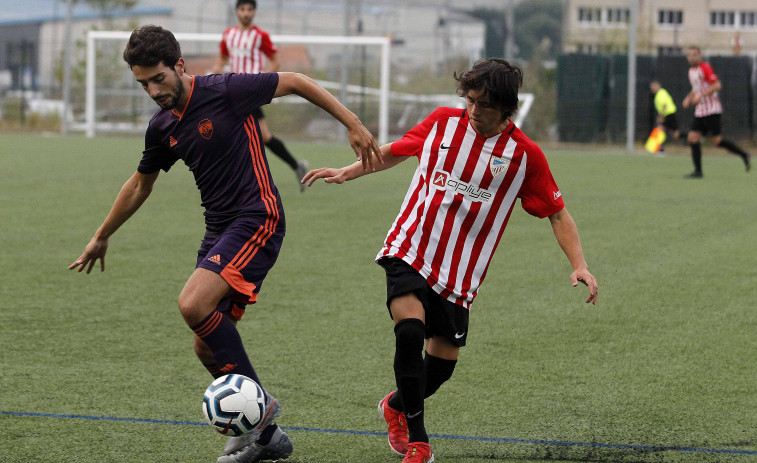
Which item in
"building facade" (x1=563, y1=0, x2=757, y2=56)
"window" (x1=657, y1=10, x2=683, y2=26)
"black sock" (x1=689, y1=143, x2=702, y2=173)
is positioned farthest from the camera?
"window" (x1=657, y1=10, x2=683, y2=26)

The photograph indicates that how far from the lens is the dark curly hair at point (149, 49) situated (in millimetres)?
3789

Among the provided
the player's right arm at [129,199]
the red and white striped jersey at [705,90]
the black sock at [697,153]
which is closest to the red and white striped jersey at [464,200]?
the player's right arm at [129,199]

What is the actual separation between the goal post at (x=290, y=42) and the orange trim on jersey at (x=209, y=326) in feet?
61.0

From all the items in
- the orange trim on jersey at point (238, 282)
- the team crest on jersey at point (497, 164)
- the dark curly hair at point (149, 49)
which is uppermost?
the dark curly hair at point (149, 49)

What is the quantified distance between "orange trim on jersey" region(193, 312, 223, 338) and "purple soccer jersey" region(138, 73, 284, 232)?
1.32ft

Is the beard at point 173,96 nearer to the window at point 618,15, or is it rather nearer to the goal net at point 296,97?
the goal net at point 296,97

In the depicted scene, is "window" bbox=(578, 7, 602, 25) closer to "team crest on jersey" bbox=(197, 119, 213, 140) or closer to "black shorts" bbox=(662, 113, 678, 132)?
"black shorts" bbox=(662, 113, 678, 132)

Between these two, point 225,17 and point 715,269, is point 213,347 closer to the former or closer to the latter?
point 715,269

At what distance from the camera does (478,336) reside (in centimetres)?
576

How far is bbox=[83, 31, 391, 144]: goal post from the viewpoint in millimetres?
22859

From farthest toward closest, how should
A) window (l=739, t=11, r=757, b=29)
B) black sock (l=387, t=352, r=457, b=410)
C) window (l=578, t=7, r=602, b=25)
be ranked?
window (l=739, t=11, r=757, b=29) < window (l=578, t=7, r=602, b=25) < black sock (l=387, t=352, r=457, b=410)

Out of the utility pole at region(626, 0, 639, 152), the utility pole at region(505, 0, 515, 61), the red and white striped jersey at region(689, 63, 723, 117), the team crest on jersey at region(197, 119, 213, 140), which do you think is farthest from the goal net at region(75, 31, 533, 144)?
the team crest on jersey at region(197, 119, 213, 140)

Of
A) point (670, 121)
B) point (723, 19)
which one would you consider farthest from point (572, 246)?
point (723, 19)

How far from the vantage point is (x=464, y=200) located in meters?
3.96
